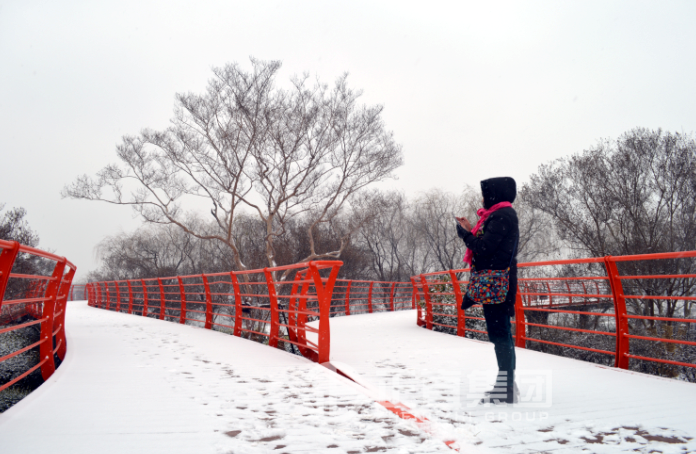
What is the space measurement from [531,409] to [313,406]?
1288 mm

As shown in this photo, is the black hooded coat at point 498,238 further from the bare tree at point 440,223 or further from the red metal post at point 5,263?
the bare tree at point 440,223

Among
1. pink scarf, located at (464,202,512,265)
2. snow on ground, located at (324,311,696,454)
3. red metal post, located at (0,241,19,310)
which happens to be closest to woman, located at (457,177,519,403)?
pink scarf, located at (464,202,512,265)

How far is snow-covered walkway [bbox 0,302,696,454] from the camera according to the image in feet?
6.48

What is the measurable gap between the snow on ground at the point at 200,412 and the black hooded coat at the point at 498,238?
42.4 inches

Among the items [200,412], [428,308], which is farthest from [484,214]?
[428,308]

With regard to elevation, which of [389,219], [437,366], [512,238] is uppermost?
[389,219]

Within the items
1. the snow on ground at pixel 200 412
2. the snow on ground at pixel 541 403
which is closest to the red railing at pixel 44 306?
the snow on ground at pixel 200 412

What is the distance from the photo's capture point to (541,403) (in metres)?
2.66

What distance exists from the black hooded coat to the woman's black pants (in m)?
0.06

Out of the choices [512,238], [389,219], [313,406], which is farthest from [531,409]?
[389,219]

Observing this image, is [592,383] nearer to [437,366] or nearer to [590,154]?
[437,366]

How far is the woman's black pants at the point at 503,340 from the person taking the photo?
2689mm

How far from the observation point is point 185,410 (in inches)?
97.7

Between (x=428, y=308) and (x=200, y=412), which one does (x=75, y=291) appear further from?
(x=200, y=412)
